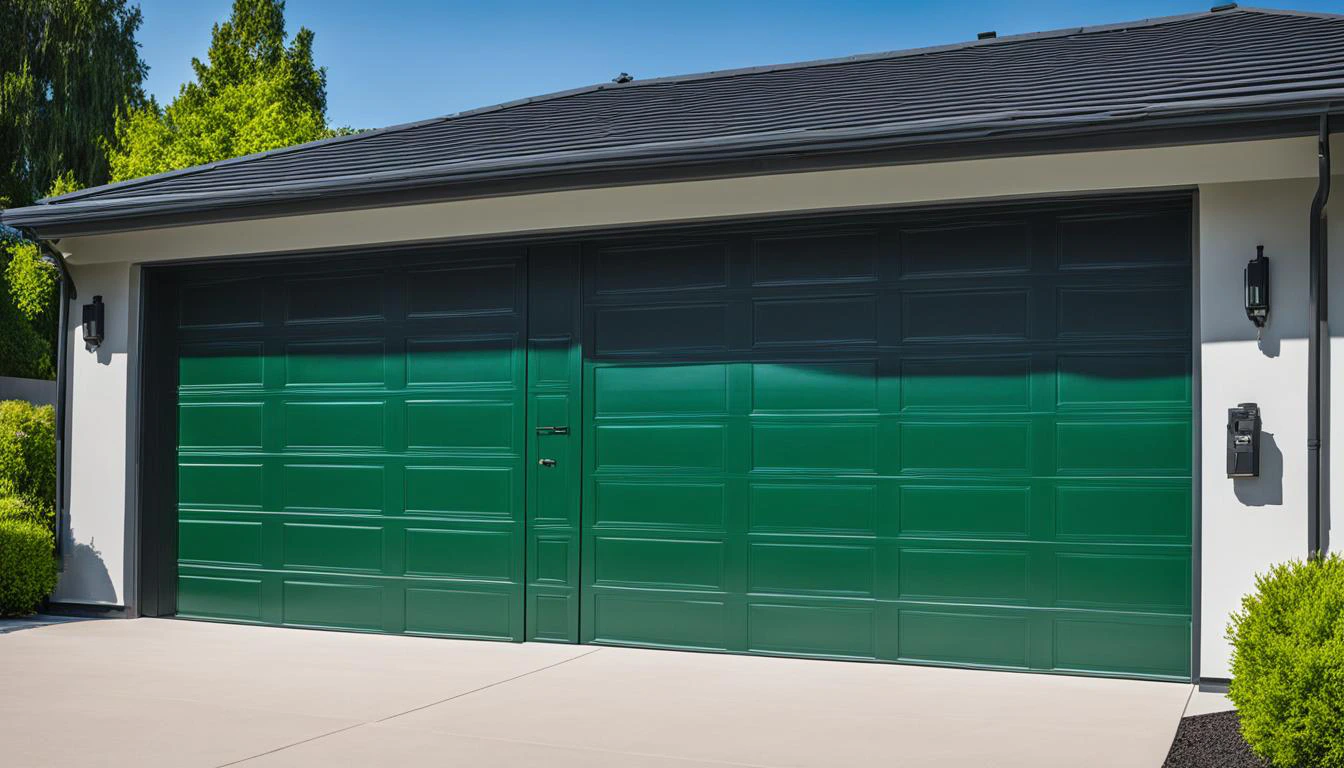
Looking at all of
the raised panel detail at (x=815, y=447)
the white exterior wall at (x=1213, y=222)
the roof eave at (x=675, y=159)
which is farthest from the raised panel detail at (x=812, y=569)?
the roof eave at (x=675, y=159)

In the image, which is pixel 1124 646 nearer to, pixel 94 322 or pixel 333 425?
pixel 333 425

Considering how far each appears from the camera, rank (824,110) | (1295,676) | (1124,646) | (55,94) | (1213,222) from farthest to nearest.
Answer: (55,94) → (824,110) → (1124,646) → (1213,222) → (1295,676)

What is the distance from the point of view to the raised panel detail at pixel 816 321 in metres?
7.11

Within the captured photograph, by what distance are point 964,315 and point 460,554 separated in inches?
140

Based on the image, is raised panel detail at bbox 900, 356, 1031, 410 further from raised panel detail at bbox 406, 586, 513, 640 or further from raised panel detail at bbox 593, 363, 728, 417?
raised panel detail at bbox 406, 586, 513, 640

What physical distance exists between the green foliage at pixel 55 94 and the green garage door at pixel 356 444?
60.2 ft

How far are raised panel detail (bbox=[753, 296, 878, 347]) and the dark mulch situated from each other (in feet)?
8.83

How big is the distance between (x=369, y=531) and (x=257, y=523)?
970 millimetres

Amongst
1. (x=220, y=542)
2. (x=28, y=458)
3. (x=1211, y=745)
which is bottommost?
(x=1211, y=745)

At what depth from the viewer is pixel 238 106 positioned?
24.6m

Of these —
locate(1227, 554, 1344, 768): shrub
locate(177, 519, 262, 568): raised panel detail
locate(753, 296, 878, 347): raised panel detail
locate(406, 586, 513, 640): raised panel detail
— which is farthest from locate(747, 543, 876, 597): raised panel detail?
locate(177, 519, 262, 568): raised panel detail

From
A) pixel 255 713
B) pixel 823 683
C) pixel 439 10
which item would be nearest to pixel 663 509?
pixel 823 683

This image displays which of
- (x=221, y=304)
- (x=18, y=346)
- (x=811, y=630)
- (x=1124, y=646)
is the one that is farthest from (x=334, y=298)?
(x=18, y=346)

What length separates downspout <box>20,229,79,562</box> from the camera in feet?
29.4
